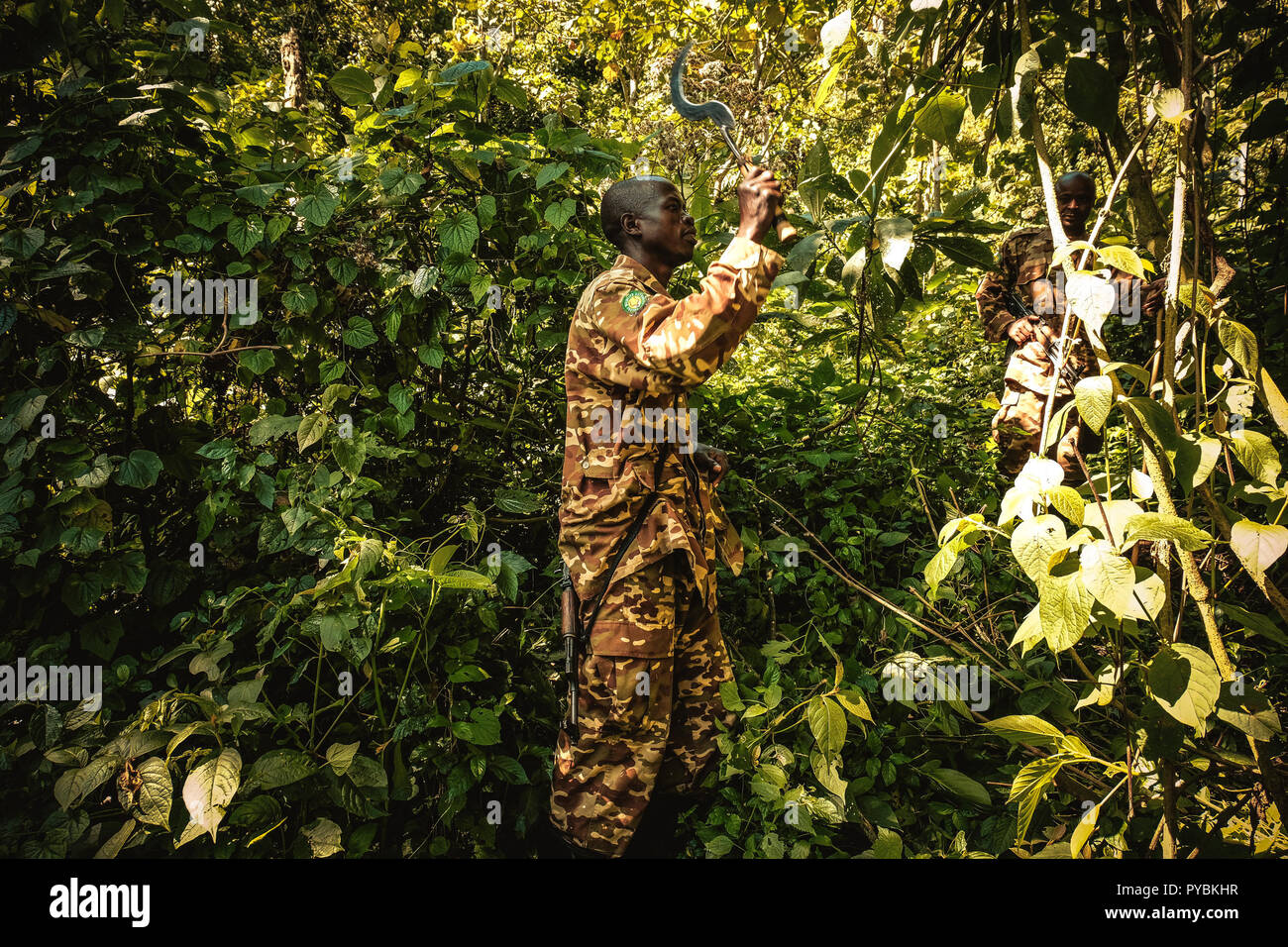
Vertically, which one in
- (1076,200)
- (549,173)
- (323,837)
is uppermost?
(1076,200)

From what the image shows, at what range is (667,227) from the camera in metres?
2.20

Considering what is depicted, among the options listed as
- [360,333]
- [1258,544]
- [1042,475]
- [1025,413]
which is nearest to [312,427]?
[360,333]

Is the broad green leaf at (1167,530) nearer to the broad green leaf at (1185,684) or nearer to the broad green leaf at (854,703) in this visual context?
the broad green leaf at (1185,684)

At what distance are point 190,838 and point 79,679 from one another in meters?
0.85

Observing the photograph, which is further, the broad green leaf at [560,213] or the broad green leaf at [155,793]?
the broad green leaf at [560,213]

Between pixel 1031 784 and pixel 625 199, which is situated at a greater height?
pixel 625 199

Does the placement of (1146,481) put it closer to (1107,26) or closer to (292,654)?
(1107,26)

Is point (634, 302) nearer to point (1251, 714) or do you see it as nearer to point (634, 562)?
point (634, 562)

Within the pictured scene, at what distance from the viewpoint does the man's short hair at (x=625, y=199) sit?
86.5 inches

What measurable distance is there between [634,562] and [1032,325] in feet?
8.24

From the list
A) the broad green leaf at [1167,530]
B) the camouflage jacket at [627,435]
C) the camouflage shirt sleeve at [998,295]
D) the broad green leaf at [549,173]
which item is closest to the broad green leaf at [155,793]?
the camouflage jacket at [627,435]

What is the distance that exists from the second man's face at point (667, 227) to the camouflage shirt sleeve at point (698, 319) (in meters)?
0.30

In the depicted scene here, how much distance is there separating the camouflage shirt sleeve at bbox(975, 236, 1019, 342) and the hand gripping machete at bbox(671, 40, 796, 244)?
2.15m

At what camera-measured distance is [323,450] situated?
106 inches
